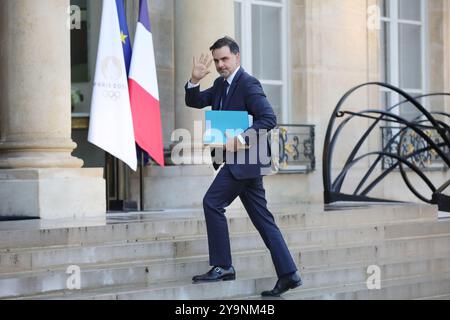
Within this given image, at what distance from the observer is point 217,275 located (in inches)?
308

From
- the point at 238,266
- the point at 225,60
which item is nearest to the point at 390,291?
the point at 238,266

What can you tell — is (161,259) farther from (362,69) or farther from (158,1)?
(362,69)

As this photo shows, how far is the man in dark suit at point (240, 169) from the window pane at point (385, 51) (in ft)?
28.5

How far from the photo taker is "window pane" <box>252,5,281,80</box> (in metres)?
14.4

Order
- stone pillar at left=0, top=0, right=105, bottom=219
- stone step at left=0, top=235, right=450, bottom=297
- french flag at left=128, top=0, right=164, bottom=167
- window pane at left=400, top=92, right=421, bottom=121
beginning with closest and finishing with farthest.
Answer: stone step at left=0, top=235, right=450, bottom=297 < stone pillar at left=0, top=0, right=105, bottom=219 < french flag at left=128, top=0, right=164, bottom=167 < window pane at left=400, top=92, right=421, bottom=121

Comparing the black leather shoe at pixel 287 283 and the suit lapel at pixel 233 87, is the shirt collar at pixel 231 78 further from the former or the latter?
the black leather shoe at pixel 287 283

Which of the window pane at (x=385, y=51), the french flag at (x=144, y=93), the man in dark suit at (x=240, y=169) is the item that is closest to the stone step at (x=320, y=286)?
the man in dark suit at (x=240, y=169)

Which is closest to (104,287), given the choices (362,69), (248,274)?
(248,274)

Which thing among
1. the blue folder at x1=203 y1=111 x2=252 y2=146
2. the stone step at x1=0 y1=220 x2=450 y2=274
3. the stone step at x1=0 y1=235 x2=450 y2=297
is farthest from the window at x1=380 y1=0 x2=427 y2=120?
the blue folder at x1=203 y1=111 x2=252 y2=146

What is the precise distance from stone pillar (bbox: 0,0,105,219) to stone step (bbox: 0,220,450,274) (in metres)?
1.58

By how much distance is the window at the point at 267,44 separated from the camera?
14.2m

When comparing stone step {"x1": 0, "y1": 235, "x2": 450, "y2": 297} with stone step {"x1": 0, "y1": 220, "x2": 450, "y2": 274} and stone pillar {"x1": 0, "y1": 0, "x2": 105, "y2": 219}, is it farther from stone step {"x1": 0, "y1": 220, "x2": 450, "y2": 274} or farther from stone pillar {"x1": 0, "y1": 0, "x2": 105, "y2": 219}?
Result: stone pillar {"x1": 0, "y1": 0, "x2": 105, "y2": 219}

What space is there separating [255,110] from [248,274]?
5.25 ft
